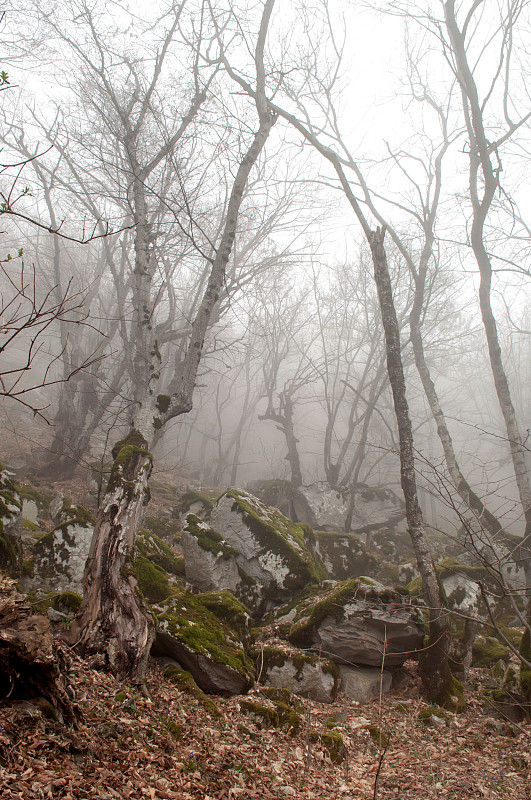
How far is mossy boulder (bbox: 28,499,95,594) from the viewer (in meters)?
5.86

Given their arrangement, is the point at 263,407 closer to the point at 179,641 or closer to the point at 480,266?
the point at 480,266

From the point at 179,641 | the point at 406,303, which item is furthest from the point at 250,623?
the point at 406,303

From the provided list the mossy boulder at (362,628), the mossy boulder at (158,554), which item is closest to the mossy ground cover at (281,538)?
the mossy boulder at (362,628)

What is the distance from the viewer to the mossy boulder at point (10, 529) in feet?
17.5

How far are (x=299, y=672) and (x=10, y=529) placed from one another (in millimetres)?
4027

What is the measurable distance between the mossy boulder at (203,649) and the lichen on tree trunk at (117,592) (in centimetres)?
47

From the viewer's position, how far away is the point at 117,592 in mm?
4129

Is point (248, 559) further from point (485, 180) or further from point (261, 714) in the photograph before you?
point (485, 180)

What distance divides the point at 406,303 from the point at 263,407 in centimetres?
2311

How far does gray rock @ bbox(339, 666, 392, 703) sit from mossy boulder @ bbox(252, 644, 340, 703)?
0.24m

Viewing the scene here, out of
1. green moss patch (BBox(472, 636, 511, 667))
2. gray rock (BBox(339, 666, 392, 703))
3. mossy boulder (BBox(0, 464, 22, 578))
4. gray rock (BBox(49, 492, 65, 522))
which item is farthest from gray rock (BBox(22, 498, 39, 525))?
green moss patch (BBox(472, 636, 511, 667))

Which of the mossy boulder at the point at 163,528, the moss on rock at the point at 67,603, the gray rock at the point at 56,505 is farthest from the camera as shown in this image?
the mossy boulder at the point at 163,528

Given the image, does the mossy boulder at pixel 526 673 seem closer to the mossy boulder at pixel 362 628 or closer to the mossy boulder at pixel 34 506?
the mossy boulder at pixel 362 628

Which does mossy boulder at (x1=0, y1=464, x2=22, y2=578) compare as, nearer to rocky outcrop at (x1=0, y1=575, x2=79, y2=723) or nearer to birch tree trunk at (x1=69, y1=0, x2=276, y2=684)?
birch tree trunk at (x1=69, y1=0, x2=276, y2=684)
